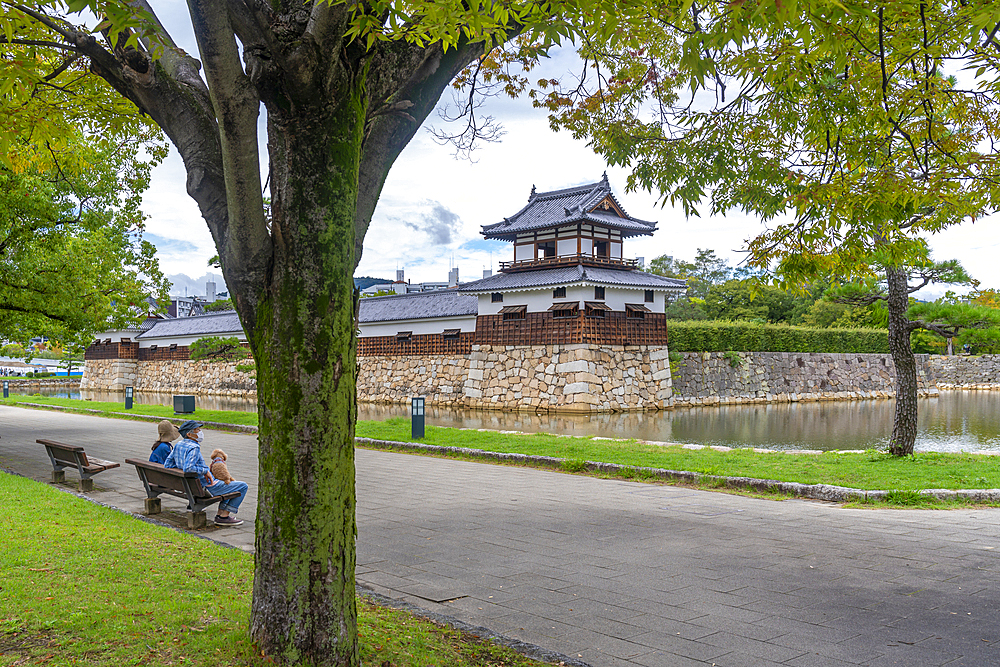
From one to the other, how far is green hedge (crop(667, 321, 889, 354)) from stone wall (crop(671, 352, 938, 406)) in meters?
0.47

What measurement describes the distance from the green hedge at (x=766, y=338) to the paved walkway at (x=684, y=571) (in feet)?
84.8

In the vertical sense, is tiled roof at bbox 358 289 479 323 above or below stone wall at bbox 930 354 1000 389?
above

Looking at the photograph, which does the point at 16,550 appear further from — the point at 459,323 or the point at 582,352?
the point at 459,323

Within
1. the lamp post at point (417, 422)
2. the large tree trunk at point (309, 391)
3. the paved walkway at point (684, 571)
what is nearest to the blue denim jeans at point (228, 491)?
the paved walkway at point (684, 571)

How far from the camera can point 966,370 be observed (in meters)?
45.8

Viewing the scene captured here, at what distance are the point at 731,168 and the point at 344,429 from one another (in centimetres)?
549

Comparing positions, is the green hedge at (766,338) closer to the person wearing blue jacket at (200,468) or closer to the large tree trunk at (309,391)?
the person wearing blue jacket at (200,468)

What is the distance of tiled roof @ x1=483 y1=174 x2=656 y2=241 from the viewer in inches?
1154

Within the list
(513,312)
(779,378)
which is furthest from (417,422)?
(779,378)

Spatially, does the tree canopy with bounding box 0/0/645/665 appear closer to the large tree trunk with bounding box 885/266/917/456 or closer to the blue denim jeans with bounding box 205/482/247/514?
the blue denim jeans with bounding box 205/482/247/514

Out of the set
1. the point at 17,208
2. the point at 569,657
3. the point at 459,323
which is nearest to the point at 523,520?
the point at 569,657

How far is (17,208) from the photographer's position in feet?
41.3

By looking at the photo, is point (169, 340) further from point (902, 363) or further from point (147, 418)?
point (902, 363)

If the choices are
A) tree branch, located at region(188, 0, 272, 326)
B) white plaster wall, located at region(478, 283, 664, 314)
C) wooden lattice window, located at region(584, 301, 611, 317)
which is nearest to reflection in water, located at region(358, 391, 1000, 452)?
wooden lattice window, located at region(584, 301, 611, 317)
